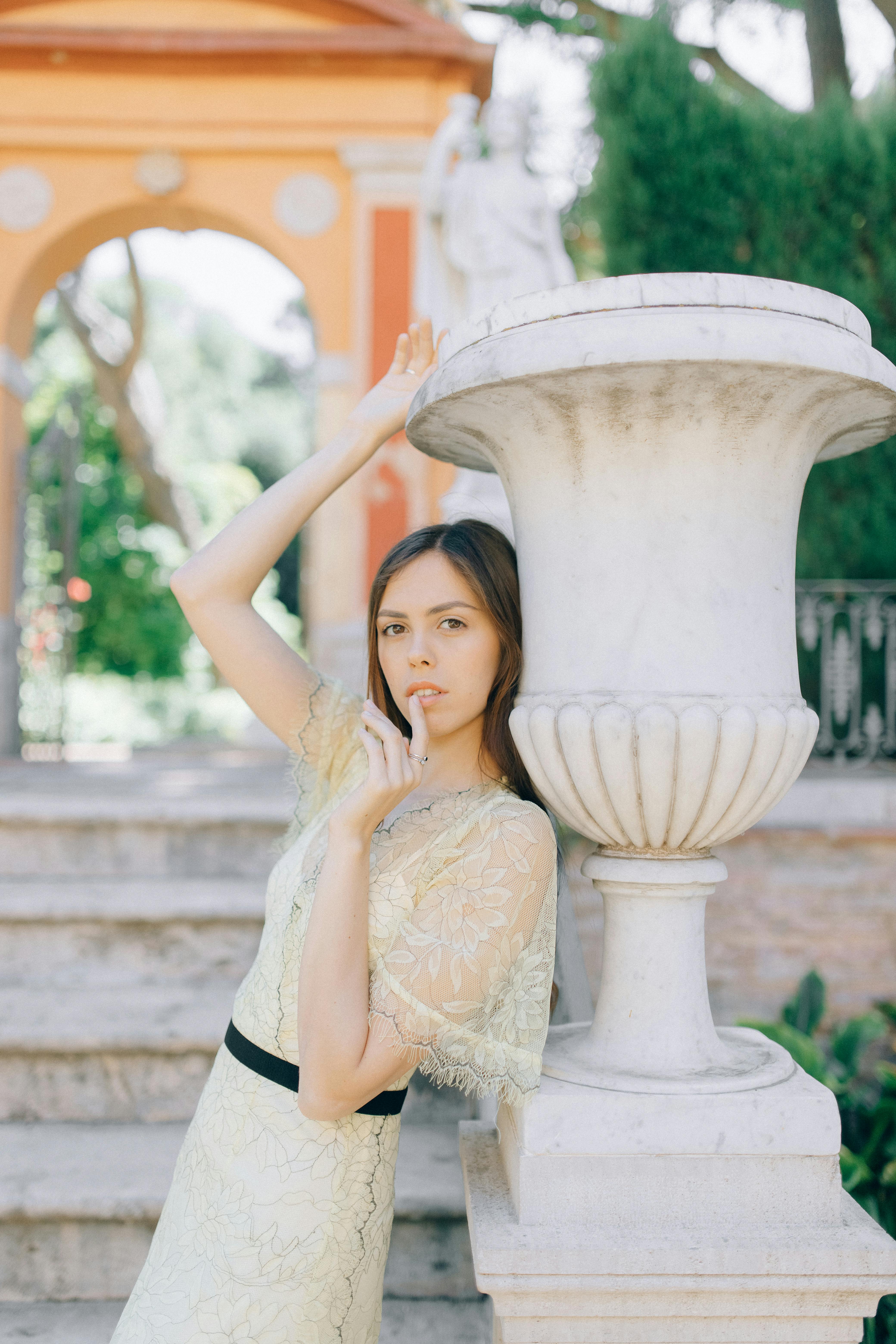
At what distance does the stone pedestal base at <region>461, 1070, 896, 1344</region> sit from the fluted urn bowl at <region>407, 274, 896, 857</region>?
0.32m

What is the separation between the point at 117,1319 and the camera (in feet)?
6.32

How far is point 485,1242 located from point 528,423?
3.15 feet

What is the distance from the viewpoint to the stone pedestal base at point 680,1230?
44.3 inches

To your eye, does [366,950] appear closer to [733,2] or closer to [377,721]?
[377,721]

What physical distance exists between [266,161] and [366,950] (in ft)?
20.4

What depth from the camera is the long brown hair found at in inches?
53.5

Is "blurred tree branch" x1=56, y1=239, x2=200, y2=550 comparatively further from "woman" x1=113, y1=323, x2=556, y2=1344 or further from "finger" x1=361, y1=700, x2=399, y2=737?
"finger" x1=361, y1=700, x2=399, y2=737

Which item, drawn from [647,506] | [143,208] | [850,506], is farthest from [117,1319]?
[143,208]

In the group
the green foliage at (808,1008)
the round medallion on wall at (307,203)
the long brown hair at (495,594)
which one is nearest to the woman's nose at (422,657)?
the long brown hair at (495,594)

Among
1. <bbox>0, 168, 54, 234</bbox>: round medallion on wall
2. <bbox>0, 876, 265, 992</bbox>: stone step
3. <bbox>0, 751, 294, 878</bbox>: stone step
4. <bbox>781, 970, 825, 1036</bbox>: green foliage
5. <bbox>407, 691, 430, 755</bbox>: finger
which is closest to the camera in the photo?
<bbox>407, 691, 430, 755</bbox>: finger

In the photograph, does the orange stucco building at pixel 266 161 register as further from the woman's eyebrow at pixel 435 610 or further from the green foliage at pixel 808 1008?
the woman's eyebrow at pixel 435 610

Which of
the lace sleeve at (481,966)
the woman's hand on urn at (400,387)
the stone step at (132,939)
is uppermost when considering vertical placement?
the woman's hand on urn at (400,387)

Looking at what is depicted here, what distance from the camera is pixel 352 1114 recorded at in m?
1.29

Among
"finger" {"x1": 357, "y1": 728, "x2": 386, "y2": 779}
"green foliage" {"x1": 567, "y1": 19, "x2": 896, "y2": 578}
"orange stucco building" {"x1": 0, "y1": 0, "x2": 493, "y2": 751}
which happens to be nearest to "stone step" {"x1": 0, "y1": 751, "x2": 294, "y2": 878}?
"finger" {"x1": 357, "y1": 728, "x2": 386, "y2": 779}
